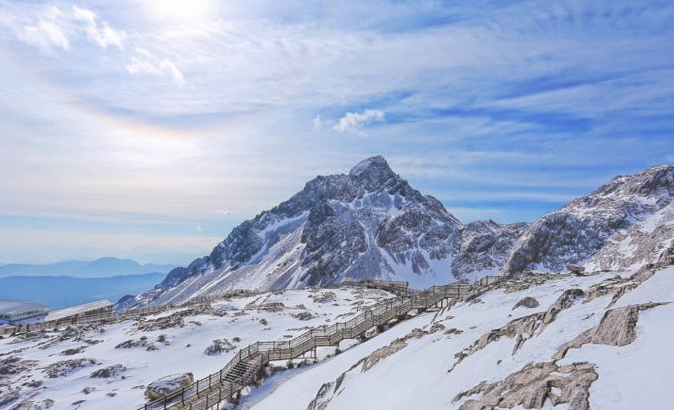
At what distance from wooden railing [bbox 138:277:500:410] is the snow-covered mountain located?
115 metres

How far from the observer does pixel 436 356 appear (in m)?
23.6

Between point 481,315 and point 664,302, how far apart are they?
13867 mm

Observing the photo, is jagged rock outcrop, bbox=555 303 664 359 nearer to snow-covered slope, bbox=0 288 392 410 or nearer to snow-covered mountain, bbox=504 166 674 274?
snow-covered slope, bbox=0 288 392 410

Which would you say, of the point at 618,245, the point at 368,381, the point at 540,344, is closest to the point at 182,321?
the point at 368,381

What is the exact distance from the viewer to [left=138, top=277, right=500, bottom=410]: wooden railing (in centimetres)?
3212

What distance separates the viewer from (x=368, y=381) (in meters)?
23.9

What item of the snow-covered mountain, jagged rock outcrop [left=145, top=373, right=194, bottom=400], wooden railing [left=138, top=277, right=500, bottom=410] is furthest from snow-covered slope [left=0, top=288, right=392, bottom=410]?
the snow-covered mountain

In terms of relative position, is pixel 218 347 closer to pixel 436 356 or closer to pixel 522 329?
pixel 436 356

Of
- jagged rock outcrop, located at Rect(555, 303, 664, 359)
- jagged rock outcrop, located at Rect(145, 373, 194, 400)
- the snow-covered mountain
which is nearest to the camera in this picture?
jagged rock outcrop, located at Rect(555, 303, 664, 359)

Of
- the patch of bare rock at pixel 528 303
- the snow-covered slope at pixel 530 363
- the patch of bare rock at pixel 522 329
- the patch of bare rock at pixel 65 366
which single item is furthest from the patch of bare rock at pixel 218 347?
the patch of bare rock at pixel 522 329

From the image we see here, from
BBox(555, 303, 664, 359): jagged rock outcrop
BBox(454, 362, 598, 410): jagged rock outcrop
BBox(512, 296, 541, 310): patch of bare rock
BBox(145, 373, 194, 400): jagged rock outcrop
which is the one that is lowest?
BBox(145, 373, 194, 400): jagged rock outcrop

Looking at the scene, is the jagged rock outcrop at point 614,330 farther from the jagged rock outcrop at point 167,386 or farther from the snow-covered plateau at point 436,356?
the jagged rock outcrop at point 167,386

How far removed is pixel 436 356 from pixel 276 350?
18852mm

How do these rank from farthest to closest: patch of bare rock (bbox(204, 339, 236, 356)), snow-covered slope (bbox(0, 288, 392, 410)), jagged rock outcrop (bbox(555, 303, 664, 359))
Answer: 1. patch of bare rock (bbox(204, 339, 236, 356))
2. snow-covered slope (bbox(0, 288, 392, 410))
3. jagged rock outcrop (bbox(555, 303, 664, 359))
